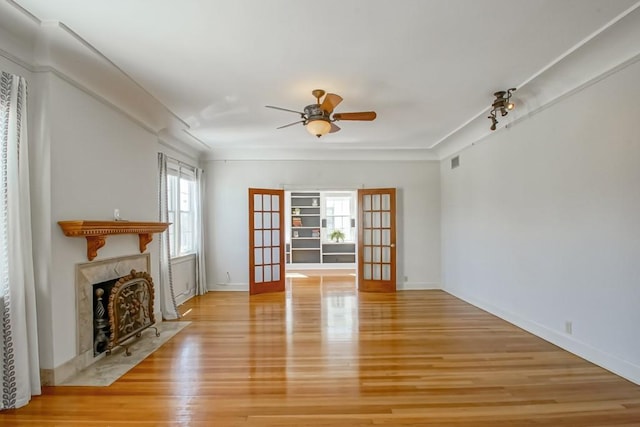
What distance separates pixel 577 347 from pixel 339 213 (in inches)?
284

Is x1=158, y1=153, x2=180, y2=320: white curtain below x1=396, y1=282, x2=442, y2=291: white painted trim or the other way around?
the other way around

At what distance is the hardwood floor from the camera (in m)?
2.28

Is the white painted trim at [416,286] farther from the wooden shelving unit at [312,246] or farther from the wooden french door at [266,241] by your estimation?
the wooden shelving unit at [312,246]

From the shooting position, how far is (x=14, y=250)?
2.37 meters

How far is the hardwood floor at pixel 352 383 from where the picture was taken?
2.28 m

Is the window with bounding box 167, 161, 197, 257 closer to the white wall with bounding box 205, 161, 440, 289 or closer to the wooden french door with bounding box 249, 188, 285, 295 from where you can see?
the white wall with bounding box 205, 161, 440, 289

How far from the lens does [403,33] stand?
2529 millimetres

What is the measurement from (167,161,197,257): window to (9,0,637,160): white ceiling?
159cm

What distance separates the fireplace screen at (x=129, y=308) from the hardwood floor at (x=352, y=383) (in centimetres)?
39

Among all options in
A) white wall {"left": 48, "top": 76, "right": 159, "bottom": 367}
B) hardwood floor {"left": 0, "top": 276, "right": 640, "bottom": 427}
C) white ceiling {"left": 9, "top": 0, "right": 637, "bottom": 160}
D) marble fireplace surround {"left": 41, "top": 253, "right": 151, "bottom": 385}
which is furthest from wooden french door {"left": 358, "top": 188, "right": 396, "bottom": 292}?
marble fireplace surround {"left": 41, "top": 253, "right": 151, "bottom": 385}

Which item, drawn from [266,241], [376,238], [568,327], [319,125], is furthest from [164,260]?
[568,327]

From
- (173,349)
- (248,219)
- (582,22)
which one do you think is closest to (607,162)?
(582,22)

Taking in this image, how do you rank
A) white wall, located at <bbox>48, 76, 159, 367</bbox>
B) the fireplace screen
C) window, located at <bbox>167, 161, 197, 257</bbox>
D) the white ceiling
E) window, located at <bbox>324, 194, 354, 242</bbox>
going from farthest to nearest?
window, located at <bbox>324, 194, 354, 242</bbox>
window, located at <bbox>167, 161, 197, 257</bbox>
the fireplace screen
white wall, located at <bbox>48, 76, 159, 367</bbox>
the white ceiling

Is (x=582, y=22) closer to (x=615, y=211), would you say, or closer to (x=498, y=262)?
(x=615, y=211)
